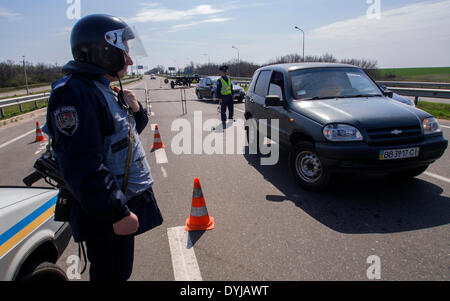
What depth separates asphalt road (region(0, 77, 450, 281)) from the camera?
2859 millimetres

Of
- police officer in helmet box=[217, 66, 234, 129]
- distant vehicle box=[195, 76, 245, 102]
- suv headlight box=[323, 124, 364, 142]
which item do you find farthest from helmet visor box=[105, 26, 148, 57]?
distant vehicle box=[195, 76, 245, 102]

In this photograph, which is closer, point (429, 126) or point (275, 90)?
point (429, 126)

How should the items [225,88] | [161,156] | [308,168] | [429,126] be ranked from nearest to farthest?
[429,126]
[308,168]
[161,156]
[225,88]

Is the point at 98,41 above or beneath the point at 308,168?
above

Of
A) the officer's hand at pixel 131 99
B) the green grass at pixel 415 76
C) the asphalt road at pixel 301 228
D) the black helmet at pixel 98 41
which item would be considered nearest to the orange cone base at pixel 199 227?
the asphalt road at pixel 301 228

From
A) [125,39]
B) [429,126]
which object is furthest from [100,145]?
[429,126]

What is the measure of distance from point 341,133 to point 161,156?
4462 millimetres

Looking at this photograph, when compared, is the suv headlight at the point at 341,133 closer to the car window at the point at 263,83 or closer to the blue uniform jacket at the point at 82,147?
the car window at the point at 263,83

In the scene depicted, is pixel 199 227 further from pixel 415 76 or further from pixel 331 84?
pixel 415 76

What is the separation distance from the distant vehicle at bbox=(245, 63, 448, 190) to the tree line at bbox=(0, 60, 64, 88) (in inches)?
2604

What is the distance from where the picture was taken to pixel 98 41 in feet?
5.66

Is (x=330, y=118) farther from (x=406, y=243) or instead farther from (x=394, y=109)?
(x=406, y=243)

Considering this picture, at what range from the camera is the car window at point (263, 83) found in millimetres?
6755

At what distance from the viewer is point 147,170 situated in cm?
197
